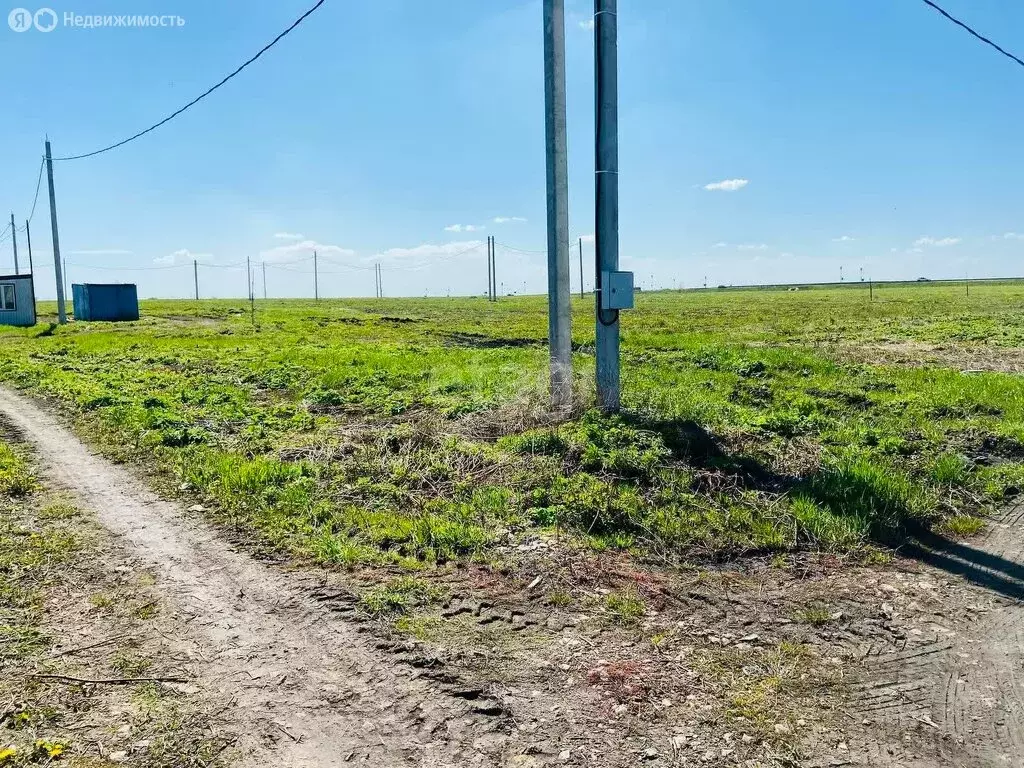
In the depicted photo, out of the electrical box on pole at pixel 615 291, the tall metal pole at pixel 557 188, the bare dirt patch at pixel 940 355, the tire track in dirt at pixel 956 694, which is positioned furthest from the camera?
the bare dirt patch at pixel 940 355

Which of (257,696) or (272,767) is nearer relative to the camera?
(272,767)

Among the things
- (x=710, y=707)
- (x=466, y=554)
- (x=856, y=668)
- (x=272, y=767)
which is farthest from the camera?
(x=466, y=554)

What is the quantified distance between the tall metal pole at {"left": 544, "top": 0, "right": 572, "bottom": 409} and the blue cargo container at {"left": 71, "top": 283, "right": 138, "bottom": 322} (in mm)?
35062

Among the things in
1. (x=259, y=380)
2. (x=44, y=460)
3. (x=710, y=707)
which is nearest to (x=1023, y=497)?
(x=710, y=707)

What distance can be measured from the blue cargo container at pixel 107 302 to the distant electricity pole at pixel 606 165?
35.9 m

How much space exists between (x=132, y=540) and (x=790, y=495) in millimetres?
5387

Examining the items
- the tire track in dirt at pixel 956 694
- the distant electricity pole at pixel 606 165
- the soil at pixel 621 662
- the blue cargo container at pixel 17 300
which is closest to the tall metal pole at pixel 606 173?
the distant electricity pole at pixel 606 165

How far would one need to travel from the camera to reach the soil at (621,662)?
301 cm

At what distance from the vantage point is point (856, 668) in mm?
3602

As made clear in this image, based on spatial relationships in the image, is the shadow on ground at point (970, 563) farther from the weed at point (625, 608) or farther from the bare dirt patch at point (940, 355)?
the bare dirt patch at point (940, 355)

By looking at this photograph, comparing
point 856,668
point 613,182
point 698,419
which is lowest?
point 856,668

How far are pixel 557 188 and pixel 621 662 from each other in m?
6.49

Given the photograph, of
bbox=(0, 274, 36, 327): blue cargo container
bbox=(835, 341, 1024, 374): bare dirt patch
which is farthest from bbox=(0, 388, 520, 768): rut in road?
bbox=(0, 274, 36, 327): blue cargo container

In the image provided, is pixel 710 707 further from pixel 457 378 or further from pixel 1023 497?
pixel 457 378
